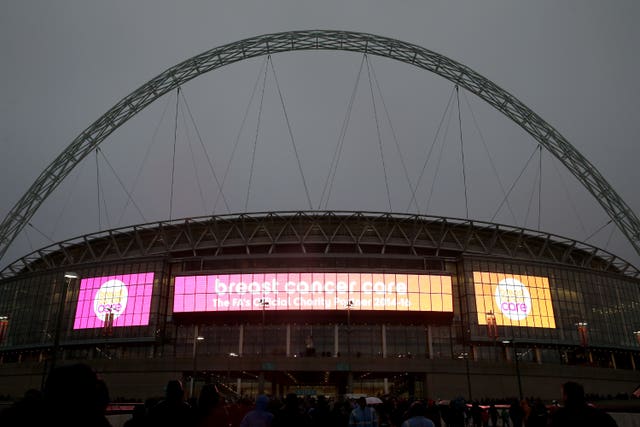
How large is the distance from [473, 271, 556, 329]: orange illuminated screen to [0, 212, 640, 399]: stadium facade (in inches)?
7.4

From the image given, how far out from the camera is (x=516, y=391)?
65.7 metres

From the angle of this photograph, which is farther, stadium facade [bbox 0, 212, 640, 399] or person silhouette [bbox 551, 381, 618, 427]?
stadium facade [bbox 0, 212, 640, 399]

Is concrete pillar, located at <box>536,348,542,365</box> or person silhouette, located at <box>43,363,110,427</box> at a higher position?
concrete pillar, located at <box>536,348,542,365</box>

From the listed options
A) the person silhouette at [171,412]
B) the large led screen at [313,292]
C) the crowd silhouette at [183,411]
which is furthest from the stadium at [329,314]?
the person silhouette at [171,412]

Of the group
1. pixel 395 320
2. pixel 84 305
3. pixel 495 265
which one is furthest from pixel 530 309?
pixel 84 305

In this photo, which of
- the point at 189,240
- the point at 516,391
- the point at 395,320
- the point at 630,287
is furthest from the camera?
the point at 630,287

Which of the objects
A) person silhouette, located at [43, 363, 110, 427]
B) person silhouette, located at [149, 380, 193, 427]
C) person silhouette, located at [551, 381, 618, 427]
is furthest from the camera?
person silhouette, located at [149, 380, 193, 427]

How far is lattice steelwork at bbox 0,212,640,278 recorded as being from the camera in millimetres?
79625

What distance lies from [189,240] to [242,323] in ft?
52.0

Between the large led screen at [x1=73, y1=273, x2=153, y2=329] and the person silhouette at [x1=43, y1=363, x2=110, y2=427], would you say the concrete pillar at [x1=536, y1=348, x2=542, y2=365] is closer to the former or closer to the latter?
the large led screen at [x1=73, y1=273, x2=153, y2=329]

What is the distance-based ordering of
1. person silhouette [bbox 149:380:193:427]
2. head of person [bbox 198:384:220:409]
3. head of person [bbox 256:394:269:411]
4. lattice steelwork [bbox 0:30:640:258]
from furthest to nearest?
lattice steelwork [bbox 0:30:640:258] < head of person [bbox 198:384:220:409] < head of person [bbox 256:394:269:411] < person silhouette [bbox 149:380:193:427]

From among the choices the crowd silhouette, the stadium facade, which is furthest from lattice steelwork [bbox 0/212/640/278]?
the crowd silhouette

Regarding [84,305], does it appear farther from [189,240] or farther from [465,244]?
[465,244]

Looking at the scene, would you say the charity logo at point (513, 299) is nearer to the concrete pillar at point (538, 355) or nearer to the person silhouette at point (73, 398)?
the concrete pillar at point (538, 355)
